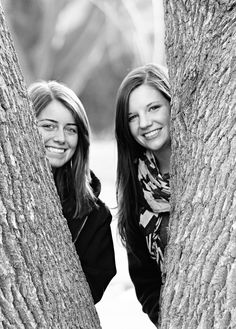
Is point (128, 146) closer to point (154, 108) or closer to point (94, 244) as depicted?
point (154, 108)

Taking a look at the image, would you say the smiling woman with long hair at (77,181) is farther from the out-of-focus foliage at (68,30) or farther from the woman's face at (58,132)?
the out-of-focus foliage at (68,30)

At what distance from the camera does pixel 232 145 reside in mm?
2135

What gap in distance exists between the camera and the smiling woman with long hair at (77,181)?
3395 millimetres

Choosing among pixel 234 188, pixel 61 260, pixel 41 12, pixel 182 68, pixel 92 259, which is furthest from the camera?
pixel 41 12

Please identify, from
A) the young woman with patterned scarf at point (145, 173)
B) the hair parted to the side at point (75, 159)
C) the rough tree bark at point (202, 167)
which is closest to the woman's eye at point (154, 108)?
the young woman with patterned scarf at point (145, 173)

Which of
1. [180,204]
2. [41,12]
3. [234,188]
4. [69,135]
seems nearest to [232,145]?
[234,188]

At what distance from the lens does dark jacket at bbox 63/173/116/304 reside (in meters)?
3.39

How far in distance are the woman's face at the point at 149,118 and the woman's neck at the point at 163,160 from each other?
46 mm

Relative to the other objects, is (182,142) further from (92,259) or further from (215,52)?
(92,259)

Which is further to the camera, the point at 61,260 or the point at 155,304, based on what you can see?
the point at 155,304

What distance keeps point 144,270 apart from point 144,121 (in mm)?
846

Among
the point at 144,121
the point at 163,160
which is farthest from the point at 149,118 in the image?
the point at 163,160

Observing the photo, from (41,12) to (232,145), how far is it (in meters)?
18.9

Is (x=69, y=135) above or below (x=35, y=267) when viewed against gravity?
above
